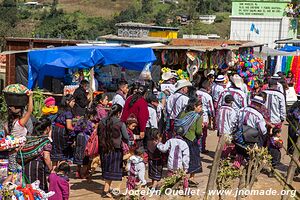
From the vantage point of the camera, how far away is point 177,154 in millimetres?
A: 8086

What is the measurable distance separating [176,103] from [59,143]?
204 cm

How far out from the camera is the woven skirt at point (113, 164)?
818 cm

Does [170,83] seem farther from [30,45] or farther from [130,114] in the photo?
[30,45]

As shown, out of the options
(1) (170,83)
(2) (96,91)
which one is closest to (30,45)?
(2) (96,91)

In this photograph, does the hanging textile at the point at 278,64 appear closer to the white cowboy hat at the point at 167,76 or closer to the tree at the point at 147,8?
the white cowboy hat at the point at 167,76

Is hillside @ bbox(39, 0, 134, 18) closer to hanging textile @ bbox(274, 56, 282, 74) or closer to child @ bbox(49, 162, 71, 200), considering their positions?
hanging textile @ bbox(274, 56, 282, 74)

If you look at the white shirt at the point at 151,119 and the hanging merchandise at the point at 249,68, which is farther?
the hanging merchandise at the point at 249,68

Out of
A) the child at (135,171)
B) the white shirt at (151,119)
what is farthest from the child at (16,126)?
the white shirt at (151,119)

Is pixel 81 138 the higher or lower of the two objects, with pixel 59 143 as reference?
higher

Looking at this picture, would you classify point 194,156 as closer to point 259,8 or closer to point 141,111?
point 141,111

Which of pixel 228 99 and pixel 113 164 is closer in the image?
pixel 113 164

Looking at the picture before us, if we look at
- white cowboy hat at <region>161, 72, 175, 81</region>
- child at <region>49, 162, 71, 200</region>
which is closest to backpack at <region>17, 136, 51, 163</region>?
child at <region>49, 162, 71, 200</region>

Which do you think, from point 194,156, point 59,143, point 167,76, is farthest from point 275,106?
point 59,143

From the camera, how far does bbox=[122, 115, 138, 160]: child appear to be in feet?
27.6
